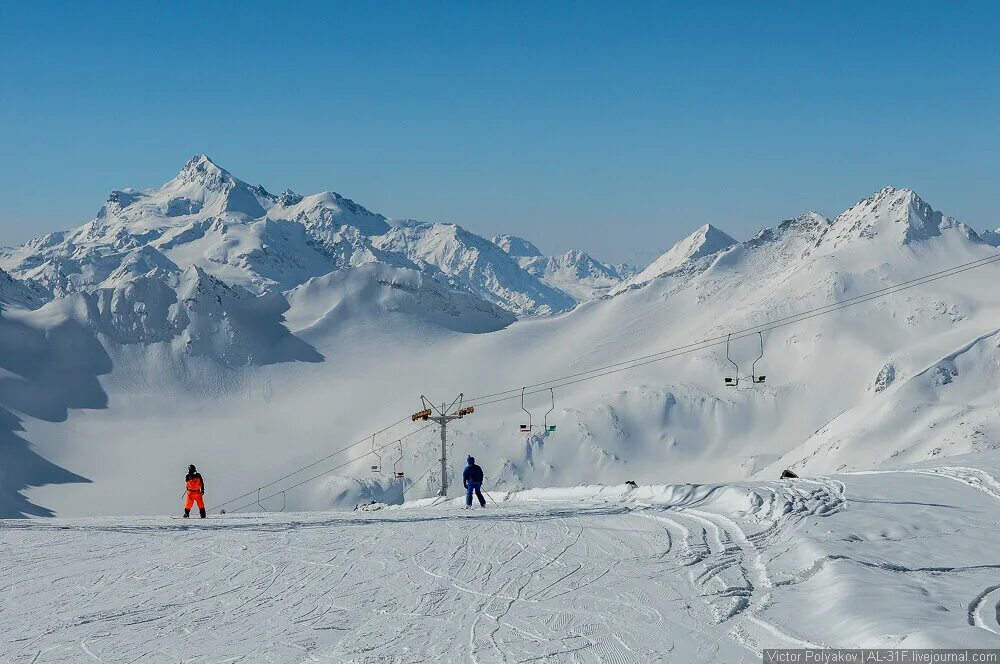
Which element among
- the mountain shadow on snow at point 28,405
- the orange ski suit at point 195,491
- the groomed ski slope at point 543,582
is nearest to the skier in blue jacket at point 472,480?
the groomed ski slope at point 543,582

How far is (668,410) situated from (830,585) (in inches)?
6219

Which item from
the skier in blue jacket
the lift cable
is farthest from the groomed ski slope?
the lift cable

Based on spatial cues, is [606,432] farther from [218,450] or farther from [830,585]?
[830,585]

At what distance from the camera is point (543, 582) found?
1493 cm

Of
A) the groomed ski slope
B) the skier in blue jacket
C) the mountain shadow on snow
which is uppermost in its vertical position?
the mountain shadow on snow

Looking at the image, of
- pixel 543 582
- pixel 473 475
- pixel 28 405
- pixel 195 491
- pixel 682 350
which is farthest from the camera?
pixel 682 350

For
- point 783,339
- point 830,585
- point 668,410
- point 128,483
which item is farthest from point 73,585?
point 783,339

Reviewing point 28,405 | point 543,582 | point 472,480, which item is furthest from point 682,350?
point 543,582

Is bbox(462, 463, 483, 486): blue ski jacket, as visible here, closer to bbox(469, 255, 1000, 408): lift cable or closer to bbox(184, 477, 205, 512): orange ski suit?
bbox(184, 477, 205, 512): orange ski suit

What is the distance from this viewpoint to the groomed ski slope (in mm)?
11422

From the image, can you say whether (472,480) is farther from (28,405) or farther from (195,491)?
(28,405)

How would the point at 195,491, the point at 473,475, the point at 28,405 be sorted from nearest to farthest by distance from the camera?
the point at 195,491
the point at 473,475
the point at 28,405

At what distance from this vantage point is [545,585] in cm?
1470

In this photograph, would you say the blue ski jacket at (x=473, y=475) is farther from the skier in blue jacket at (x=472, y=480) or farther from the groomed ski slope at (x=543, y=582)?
the groomed ski slope at (x=543, y=582)
